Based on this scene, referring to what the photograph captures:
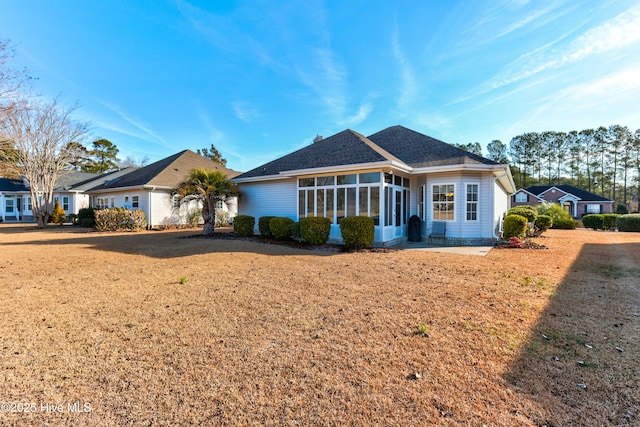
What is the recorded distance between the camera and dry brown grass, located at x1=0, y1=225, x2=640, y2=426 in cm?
213

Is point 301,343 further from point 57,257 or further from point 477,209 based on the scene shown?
point 477,209

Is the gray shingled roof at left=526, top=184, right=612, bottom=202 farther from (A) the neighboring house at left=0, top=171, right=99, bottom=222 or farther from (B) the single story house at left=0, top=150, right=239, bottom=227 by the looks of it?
(A) the neighboring house at left=0, top=171, right=99, bottom=222

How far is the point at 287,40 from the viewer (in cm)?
1324

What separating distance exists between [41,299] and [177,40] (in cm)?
1275

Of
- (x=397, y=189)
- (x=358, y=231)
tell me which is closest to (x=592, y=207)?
(x=397, y=189)

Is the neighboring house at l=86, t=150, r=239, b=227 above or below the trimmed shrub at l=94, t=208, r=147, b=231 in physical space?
above

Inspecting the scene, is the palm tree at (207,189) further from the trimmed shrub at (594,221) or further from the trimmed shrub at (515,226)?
the trimmed shrub at (594,221)

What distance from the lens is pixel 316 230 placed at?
34.3 feet

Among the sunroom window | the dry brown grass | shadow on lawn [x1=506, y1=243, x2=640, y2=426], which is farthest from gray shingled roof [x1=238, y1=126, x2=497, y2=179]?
shadow on lawn [x1=506, y1=243, x2=640, y2=426]

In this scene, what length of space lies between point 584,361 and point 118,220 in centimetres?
2111

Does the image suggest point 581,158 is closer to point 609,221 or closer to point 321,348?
point 609,221

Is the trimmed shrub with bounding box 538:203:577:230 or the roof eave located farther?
the trimmed shrub with bounding box 538:203:577:230

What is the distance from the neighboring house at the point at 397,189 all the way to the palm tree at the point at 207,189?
2.75m

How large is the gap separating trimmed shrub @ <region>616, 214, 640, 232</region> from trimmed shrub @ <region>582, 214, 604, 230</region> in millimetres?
1281
